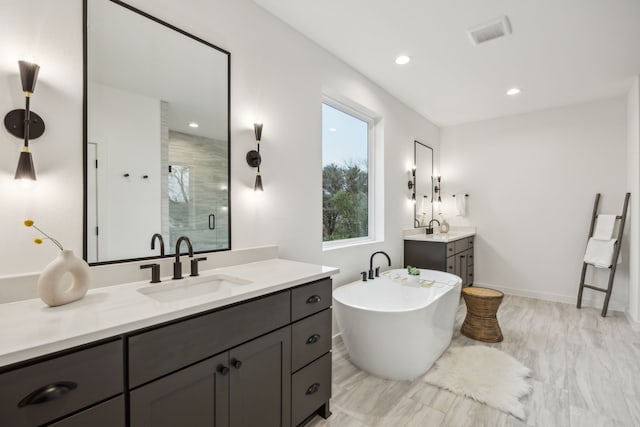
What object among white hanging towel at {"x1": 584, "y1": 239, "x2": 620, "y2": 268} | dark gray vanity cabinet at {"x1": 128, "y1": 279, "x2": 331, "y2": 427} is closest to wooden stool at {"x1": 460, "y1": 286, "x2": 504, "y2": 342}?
white hanging towel at {"x1": 584, "y1": 239, "x2": 620, "y2": 268}

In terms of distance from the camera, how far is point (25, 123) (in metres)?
1.16

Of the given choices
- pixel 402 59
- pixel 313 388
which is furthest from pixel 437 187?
pixel 313 388

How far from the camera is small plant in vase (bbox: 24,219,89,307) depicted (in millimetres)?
1036

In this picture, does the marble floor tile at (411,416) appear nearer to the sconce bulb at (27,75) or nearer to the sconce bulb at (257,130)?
the sconce bulb at (257,130)

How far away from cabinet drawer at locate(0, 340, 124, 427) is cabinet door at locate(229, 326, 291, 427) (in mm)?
440

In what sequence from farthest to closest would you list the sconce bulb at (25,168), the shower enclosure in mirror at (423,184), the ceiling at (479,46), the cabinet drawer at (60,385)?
the shower enclosure in mirror at (423,184) < the ceiling at (479,46) < the sconce bulb at (25,168) < the cabinet drawer at (60,385)

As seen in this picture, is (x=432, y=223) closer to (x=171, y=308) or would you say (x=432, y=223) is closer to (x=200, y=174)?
(x=200, y=174)

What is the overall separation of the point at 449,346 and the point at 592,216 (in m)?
2.85

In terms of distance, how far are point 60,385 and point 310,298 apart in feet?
3.40

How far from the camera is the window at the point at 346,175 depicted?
294cm

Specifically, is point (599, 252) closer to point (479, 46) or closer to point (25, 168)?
point (479, 46)

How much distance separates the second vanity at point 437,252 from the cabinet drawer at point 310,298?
234cm

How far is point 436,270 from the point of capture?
362 cm

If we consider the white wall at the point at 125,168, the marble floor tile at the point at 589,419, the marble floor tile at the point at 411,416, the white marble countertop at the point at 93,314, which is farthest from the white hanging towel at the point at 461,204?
the white wall at the point at 125,168
